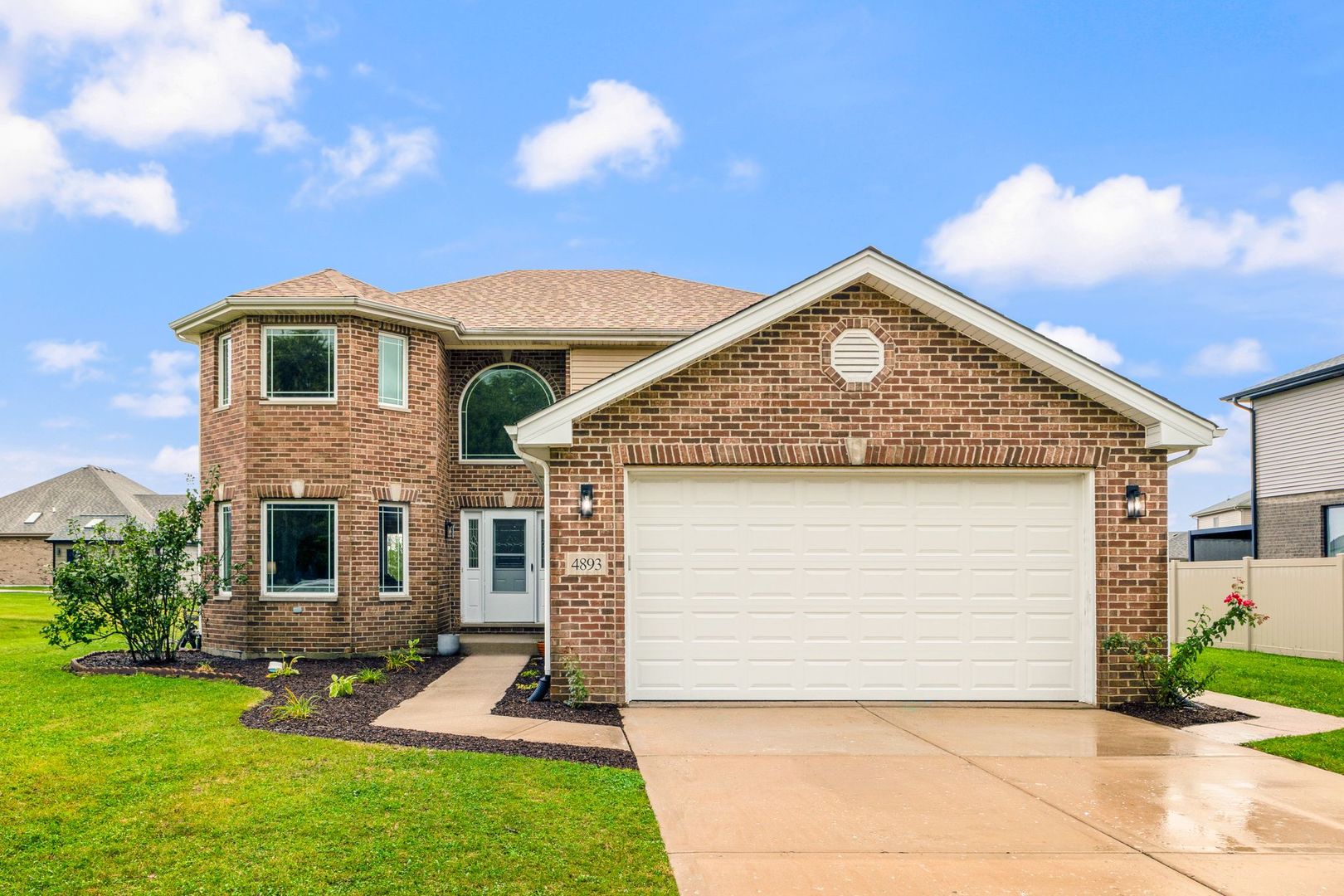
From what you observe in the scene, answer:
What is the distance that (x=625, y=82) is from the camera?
58.7 ft

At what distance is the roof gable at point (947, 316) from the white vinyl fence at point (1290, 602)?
5.49 meters

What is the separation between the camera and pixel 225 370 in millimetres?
14641

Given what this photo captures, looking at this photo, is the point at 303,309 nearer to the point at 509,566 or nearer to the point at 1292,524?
the point at 509,566

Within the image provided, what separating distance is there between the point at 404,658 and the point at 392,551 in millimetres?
1902

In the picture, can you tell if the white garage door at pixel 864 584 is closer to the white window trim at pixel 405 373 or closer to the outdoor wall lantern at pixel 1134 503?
the outdoor wall lantern at pixel 1134 503

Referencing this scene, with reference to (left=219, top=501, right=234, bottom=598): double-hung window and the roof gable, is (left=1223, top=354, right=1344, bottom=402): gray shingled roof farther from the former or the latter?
(left=219, top=501, right=234, bottom=598): double-hung window

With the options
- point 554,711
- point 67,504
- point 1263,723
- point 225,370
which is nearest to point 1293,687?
point 1263,723

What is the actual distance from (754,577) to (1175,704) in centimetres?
471

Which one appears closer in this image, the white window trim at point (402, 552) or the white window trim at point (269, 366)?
the white window trim at point (269, 366)

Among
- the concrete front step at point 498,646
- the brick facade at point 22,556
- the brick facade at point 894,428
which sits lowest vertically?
the brick facade at point 22,556

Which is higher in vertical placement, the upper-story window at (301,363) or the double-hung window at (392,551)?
the upper-story window at (301,363)

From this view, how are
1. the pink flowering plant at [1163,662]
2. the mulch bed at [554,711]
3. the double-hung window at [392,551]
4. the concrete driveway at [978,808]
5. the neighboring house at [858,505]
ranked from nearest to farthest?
the concrete driveway at [978,808]
the mulch bed at [554,711]
the neighboring house at [858,505]
the pink flowering plant at [1163,662]
the double-hung window at [392,551]

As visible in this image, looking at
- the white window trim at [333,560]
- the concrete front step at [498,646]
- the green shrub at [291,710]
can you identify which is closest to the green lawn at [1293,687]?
the green shrub at [291,710]

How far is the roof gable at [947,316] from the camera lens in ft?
31.2
